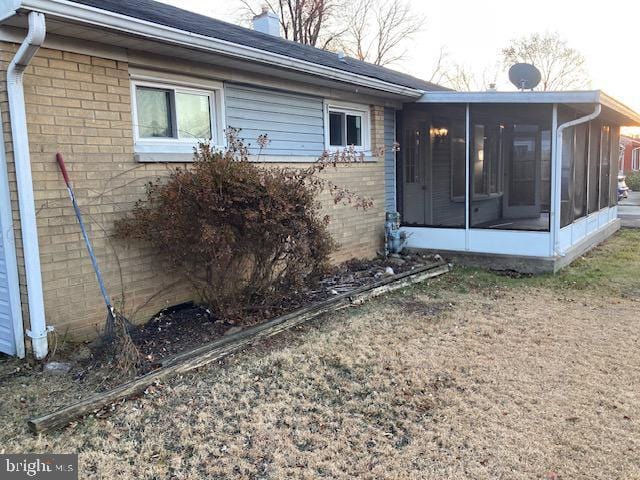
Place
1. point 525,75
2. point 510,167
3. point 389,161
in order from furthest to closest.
A: point 525,75, point 389,161, point 510,167

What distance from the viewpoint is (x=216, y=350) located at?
4734mm

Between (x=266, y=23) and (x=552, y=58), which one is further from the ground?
(x=552, y=58)

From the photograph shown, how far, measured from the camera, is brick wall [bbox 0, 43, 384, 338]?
4.50 metres

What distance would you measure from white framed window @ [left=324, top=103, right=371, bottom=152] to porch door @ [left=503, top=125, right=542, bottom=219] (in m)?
2.49

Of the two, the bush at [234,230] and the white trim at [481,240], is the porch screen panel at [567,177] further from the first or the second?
the bush at [234,230]

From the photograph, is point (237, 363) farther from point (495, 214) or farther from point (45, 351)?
point (495, 214)

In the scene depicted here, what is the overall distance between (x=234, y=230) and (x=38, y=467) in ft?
8.81

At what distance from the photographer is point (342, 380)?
14.2ft

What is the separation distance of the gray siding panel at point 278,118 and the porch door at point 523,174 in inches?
136

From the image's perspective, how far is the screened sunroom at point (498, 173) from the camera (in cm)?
830

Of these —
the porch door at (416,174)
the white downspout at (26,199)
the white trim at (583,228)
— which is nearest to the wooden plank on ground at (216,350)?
the white downspout at (26,199)

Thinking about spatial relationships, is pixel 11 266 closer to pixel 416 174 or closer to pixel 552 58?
pixel 416 174

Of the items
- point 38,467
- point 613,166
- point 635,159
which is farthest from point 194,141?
point 635,159

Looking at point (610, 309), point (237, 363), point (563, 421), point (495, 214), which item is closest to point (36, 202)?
point (237, 363)
